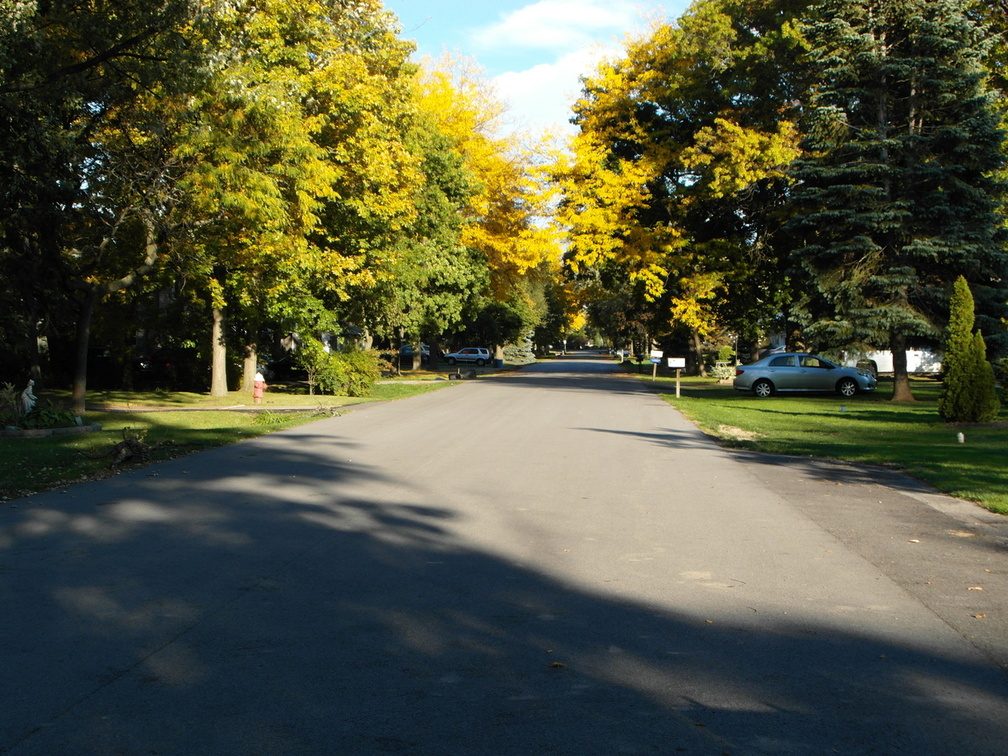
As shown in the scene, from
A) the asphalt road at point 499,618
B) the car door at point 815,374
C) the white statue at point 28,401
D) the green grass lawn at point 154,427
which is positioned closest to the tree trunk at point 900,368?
the car door at point 815,374

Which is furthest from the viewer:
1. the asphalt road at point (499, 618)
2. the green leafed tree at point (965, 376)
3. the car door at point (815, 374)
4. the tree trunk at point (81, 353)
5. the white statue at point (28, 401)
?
the car door at point (815, 374)

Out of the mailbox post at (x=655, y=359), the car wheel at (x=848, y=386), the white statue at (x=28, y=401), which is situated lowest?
the white statue at (x=28, y=401)

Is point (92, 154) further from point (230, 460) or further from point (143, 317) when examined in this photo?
point (143, 317)

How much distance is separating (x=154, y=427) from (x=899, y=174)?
71.4 feet

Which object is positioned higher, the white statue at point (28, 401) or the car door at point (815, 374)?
the car door at point (815, 374)

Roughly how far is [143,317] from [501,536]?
27378mm

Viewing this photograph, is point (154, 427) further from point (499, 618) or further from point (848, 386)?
point (848, 386)

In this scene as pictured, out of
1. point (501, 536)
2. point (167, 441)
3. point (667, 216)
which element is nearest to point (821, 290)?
point (667, 216)

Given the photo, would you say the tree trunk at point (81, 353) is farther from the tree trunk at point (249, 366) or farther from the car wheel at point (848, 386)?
the car wheel at point (848, 386)

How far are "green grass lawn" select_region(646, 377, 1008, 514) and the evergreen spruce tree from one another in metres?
2.84

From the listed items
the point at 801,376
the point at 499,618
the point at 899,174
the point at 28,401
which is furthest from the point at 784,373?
the point at 499,618

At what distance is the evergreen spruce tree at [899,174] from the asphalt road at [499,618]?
16720 millimetres

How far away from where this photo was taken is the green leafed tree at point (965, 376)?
19.1 meters

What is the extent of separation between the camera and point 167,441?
52.4ft
